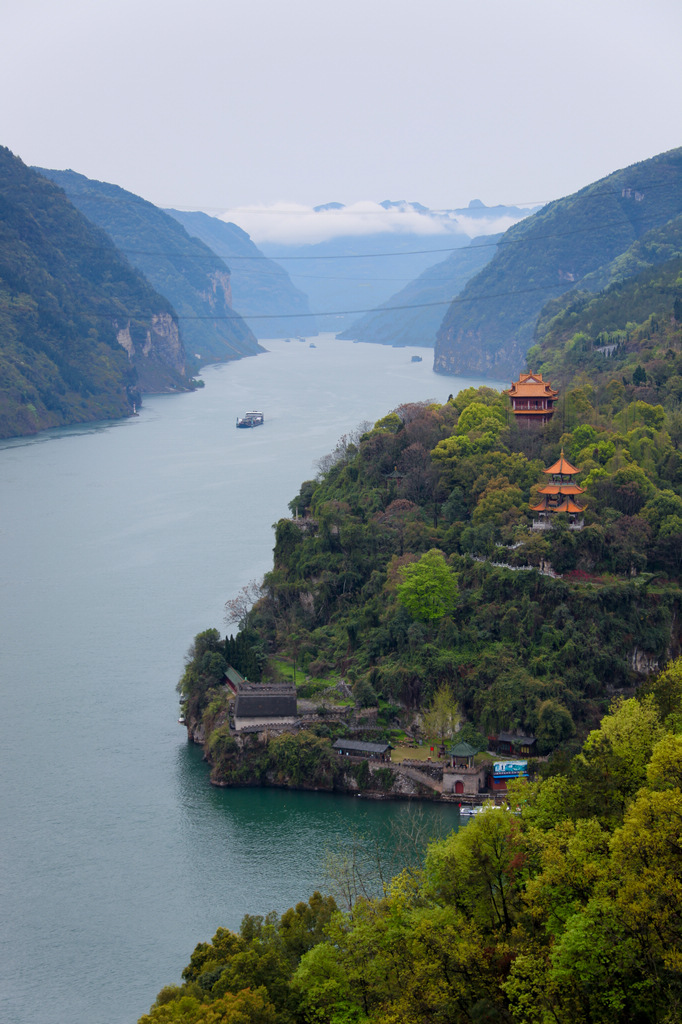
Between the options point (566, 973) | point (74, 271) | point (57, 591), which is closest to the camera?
point (566, 973)

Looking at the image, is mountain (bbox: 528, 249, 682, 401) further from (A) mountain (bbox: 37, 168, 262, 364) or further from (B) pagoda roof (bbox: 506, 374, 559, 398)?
(A) mountain (bbox: 37, 168, 262, 364)

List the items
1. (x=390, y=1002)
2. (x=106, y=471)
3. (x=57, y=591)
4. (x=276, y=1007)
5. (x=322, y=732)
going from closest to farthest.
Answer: (x=390, y=1002) < (x=276, y=1007) < (x=322, y=732) < (x=57, y=591) < (x=106, y=471)

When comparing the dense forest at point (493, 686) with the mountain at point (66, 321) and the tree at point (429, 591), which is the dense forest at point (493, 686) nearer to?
the tree at point (429, 591)

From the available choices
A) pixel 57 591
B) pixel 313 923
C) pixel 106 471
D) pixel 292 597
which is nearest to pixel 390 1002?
pixel 313 923

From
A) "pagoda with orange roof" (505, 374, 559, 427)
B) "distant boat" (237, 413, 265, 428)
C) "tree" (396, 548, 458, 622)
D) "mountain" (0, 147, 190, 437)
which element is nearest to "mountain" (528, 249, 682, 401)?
"pagoda with orange roof" (505, 374, 559, 427)

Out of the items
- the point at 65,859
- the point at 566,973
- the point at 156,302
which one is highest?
the point at 156,302

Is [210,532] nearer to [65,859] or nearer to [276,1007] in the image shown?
[65,859]
